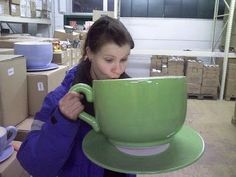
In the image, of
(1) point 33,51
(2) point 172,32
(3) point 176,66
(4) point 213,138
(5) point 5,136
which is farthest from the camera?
(2) point 172,32

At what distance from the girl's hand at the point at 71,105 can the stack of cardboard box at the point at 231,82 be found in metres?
3.82

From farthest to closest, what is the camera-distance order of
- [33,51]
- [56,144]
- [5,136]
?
1. [33,51]
2. [5,136]
3. [56,144]

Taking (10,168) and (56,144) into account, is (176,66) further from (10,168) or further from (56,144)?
(56,144)

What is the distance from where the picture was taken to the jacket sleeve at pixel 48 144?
52cm

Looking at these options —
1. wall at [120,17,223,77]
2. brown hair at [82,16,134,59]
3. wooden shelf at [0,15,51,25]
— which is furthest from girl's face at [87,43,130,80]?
wall at [120,17,223,77]

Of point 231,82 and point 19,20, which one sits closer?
point 19,20

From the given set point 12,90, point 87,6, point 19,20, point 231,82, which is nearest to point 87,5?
point 87,6

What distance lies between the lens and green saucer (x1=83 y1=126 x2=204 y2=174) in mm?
406

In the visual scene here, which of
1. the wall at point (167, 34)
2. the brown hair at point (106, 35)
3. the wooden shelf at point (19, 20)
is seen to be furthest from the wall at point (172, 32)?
the brown hair at point (106, 35)

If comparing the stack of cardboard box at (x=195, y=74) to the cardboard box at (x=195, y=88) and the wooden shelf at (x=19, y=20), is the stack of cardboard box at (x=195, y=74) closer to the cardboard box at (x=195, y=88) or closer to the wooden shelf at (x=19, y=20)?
the cardboard box at (x=195, y=88)

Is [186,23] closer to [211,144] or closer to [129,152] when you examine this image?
[211,144]

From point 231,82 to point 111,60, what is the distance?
3687 millimetres

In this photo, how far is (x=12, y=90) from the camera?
1291mm

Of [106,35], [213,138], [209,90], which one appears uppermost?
[106,35]
